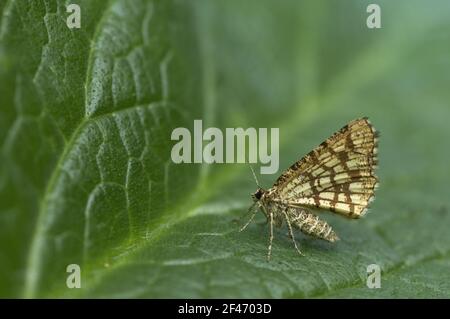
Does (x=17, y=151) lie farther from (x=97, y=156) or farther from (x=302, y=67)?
(x=302, y=67)

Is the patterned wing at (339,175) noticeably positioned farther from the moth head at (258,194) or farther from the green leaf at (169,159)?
the green leaf at (169,159)

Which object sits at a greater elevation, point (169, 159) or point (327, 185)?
point (169, 159)

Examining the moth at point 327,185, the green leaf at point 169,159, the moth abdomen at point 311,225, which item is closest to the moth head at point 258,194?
the moth at point 327,185

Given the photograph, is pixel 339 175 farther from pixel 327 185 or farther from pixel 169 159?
pixel 169 159

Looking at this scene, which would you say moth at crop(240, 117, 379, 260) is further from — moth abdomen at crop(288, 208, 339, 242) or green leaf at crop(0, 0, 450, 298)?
green leaf at crop(0, 0, 450, 298)

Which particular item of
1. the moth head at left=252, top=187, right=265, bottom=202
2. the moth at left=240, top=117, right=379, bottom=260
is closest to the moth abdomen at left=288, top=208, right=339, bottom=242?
the moth at left=240, top=117, right=379, bottom=260

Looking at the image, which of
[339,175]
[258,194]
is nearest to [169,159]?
[258,194]
